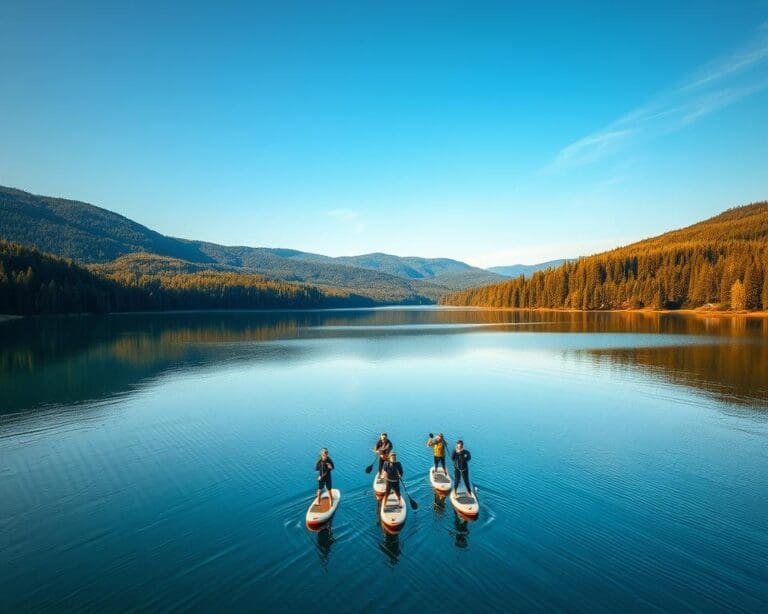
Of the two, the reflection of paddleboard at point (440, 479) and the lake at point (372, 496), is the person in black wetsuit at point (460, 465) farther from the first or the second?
the lake at point (372, 496)

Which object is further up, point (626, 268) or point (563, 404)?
point (626, 268)

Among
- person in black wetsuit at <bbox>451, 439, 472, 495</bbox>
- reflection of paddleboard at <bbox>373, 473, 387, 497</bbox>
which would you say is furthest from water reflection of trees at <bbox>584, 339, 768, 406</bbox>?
reflection of paddleboard at <bbox>373, 473, 387, 497</bbox>

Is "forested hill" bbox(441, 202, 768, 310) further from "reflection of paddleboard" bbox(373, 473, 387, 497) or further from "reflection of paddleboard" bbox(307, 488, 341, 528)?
"reflection of paddleboard" bbox(307, 488, 341, 528)

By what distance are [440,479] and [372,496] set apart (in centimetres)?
335

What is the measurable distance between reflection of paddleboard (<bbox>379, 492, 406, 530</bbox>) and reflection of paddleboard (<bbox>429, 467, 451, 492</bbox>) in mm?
2721

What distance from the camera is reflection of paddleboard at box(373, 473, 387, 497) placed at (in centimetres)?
2053

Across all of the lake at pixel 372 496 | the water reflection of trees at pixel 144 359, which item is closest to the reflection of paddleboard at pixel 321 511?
the lake at pixel 372 496

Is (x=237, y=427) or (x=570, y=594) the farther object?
(x=237, y=427)

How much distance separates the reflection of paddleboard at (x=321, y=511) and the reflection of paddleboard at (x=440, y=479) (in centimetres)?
473

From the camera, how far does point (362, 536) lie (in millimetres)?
17438

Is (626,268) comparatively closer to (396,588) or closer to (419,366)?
(419,366)

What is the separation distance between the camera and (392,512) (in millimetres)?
18109

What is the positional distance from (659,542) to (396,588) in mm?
10047

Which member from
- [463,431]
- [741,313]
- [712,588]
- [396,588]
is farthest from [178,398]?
[741,313]
